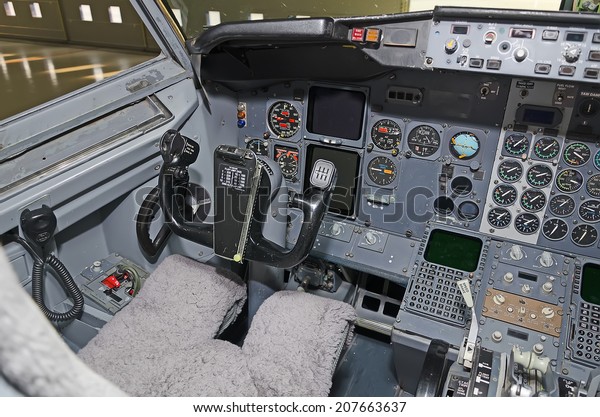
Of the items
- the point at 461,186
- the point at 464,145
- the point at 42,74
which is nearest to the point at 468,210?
the point at 461,186

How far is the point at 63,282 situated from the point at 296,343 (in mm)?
1244

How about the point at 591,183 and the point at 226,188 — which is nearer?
the point at 226,188

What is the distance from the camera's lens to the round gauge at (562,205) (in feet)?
8.42

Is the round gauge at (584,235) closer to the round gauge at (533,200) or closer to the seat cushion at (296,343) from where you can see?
the round gauge at (533,200)

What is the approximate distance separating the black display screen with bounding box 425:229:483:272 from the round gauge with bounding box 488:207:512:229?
14cm

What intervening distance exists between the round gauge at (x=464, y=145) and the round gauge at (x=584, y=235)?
27.8 inches

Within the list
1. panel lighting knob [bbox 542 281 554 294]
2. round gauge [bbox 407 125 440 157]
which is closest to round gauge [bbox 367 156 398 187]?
round gauge [bbox 407 125 440 157]

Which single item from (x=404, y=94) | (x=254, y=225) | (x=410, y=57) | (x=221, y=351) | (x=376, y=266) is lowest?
(x=376, y=266)

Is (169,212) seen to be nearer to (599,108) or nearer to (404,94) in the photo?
(404,94)

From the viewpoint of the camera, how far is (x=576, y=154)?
246 centimetres

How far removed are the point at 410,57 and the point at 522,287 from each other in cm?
137

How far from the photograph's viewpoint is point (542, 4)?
115 inches

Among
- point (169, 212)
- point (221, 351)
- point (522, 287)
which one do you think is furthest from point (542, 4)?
point (221, 351)

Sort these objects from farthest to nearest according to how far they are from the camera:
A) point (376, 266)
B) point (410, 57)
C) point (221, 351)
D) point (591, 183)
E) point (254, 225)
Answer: point (376, 266) → point (591, 183) → point (410, 57) → point (254, 225) → point (221, 351)
